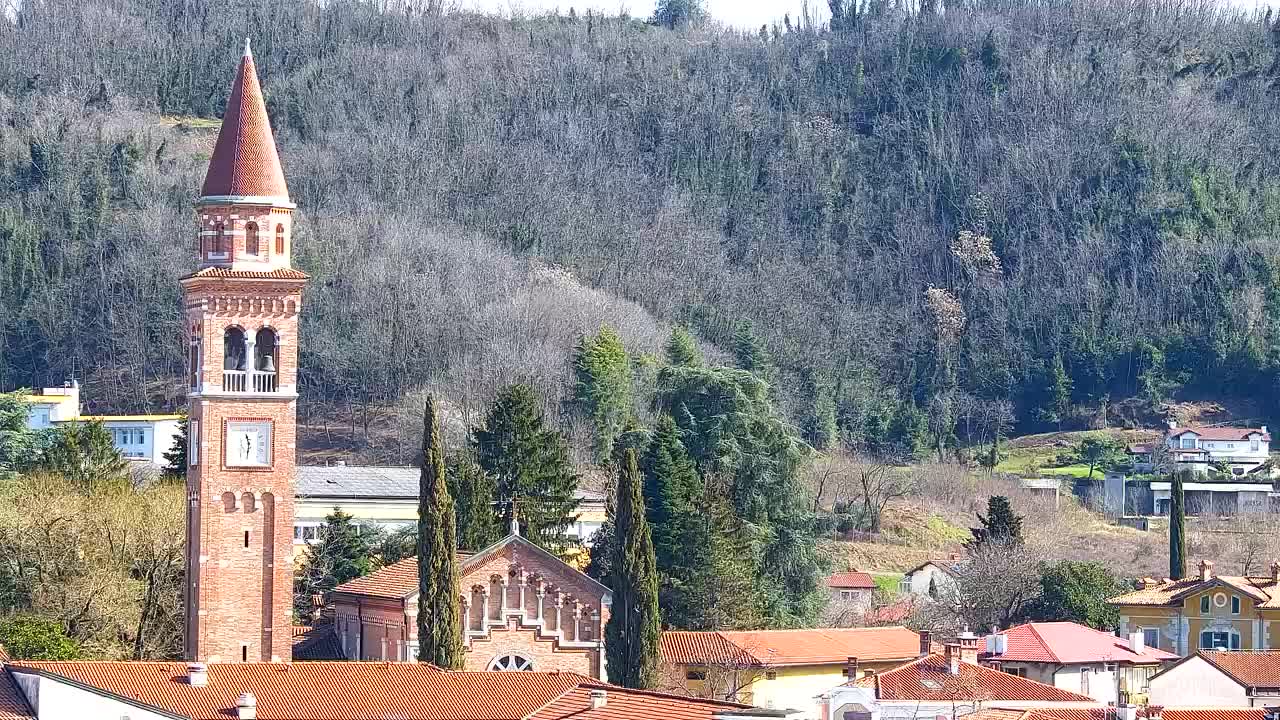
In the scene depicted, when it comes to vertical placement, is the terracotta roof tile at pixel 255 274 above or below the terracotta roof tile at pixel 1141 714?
above

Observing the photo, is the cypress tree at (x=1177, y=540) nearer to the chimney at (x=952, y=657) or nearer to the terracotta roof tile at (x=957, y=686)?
the chimney at (x=952, y=657)

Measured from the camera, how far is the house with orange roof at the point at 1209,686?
59438 millimetres

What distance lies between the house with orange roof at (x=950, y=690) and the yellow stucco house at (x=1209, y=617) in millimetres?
15545

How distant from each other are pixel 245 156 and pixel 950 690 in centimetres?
1677

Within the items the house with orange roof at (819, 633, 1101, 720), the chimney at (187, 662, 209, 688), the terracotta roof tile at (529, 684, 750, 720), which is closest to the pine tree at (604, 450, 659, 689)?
the house with orange roof at (819, 633, 1101, 720)

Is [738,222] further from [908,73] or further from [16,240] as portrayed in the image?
[16,240]

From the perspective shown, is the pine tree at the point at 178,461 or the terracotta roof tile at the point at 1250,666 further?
the pine tree at the point at 178,461

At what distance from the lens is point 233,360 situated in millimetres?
58625

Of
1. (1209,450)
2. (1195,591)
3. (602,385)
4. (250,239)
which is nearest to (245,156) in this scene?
(250,239)

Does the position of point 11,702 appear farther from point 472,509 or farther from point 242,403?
point 472,509

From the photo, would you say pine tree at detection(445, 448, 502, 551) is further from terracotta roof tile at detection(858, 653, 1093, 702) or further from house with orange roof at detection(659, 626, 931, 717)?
terracotta roof tile at detection(858, 653, 1093, 702)

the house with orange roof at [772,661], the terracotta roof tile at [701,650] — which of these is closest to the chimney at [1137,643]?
the house with orange roof at [772,661]

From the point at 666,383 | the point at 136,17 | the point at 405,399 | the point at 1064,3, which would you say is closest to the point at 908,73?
the point at 1064,3

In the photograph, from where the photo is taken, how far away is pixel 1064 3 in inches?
6585
